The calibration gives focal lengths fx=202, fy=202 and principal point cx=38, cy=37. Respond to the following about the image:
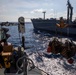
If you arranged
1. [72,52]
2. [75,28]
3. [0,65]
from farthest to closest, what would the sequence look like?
[75,28] → [72,52] → [0,65]

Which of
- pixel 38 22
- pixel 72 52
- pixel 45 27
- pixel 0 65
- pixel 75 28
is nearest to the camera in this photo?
pixel 0 65

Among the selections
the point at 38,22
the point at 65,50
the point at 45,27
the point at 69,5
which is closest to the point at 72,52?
the point at 65,50

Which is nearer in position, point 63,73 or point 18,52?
point 18,52

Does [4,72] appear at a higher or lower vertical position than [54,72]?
higher

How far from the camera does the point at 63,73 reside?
66.7ft

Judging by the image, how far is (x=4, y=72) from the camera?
46.8ft

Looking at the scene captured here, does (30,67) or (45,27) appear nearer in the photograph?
(30,67)

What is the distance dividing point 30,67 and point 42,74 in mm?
1489

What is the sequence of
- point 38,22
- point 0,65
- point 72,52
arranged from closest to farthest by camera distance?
point 0,65
point 72,52
point 38,22

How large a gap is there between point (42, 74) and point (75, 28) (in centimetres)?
7407

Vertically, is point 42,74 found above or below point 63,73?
above

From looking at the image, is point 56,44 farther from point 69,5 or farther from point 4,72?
point 69,5

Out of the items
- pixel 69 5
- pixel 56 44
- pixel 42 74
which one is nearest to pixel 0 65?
pixel 42 74

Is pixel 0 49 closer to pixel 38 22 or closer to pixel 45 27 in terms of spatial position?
pixel 45 27
